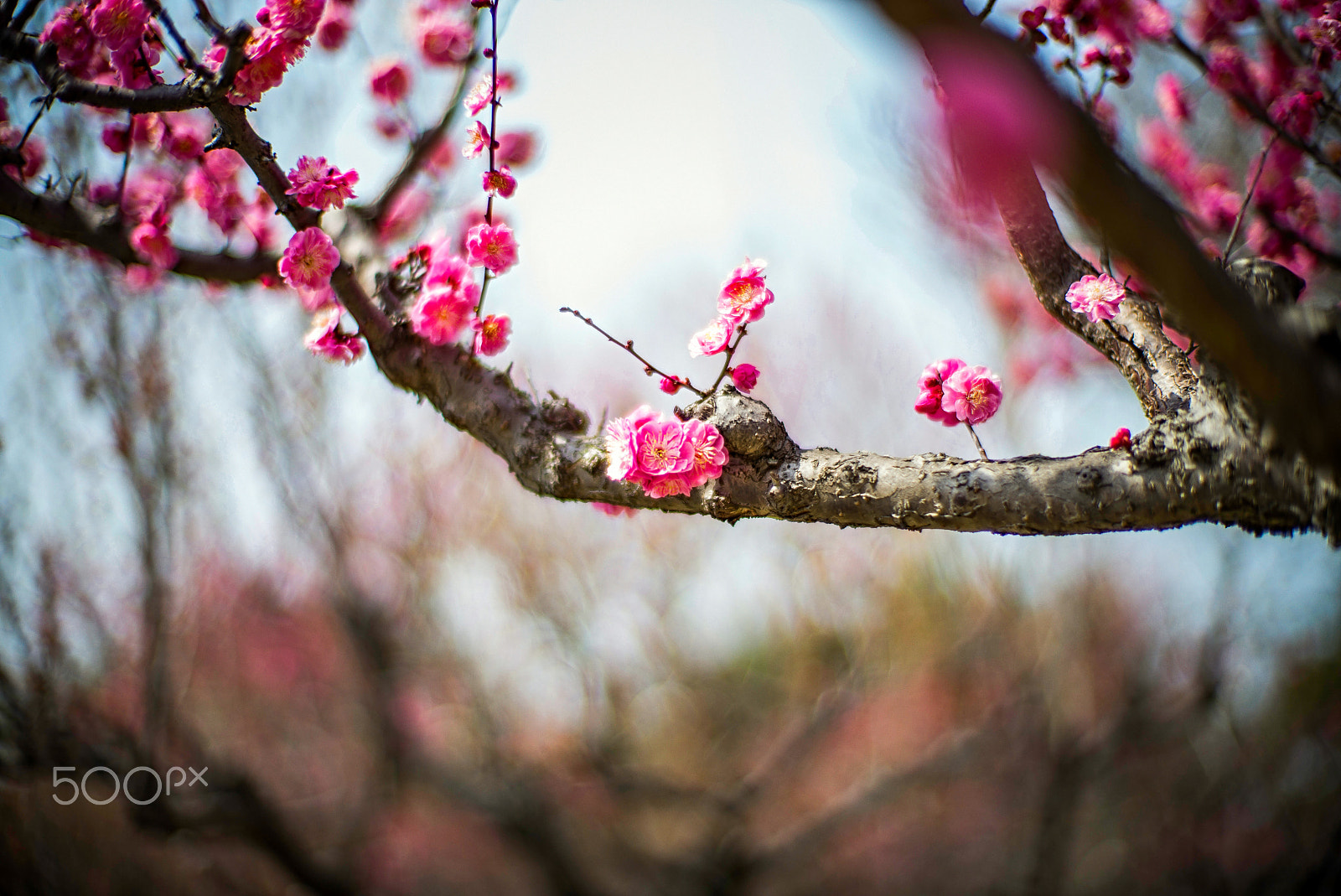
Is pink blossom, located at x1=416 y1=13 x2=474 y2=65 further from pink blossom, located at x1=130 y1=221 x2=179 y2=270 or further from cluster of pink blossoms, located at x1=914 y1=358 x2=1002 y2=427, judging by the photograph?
cluster of pink blossoms, located at x1=914 y1=358 x2=1002 y2=427

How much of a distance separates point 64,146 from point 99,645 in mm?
2280

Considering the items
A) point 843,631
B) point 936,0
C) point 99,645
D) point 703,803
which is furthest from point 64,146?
point 843,631

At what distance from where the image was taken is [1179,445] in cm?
116

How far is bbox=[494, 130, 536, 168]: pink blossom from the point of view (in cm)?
266

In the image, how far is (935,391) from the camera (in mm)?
1649

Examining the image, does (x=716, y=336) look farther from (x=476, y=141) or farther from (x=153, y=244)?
(x=153, y=244)

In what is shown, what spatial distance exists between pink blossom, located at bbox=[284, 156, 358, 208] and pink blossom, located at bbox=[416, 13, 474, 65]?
126 centimetres

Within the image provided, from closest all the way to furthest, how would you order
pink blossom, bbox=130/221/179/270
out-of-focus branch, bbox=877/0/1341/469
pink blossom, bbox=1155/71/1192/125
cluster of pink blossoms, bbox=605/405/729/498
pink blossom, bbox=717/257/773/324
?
out-of-focus branch, bbox=877/0/1341/469, cluster of pink blossoms, bbox=605/405/729/498, pink blossom, bbox=717/257/773/324, pink blossom, bbox=130/221/179/270, pink blossom, bbox=1155/71/1192/125

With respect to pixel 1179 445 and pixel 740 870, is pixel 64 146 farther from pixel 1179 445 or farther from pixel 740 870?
pixel 740 870

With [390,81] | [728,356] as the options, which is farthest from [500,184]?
[390,81]

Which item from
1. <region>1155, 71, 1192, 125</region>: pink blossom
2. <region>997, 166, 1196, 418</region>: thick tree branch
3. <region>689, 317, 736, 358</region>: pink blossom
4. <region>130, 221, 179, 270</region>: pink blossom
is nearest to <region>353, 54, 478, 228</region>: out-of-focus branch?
<region>130, 221, 179, 270</region>: pink blossom

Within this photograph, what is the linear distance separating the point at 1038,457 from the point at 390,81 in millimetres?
2961

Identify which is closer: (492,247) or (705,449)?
(705,449)

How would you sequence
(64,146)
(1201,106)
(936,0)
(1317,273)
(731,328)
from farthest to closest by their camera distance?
(1201,106)
(1317,273)
(64,146)
(731,328)
(936,0)
